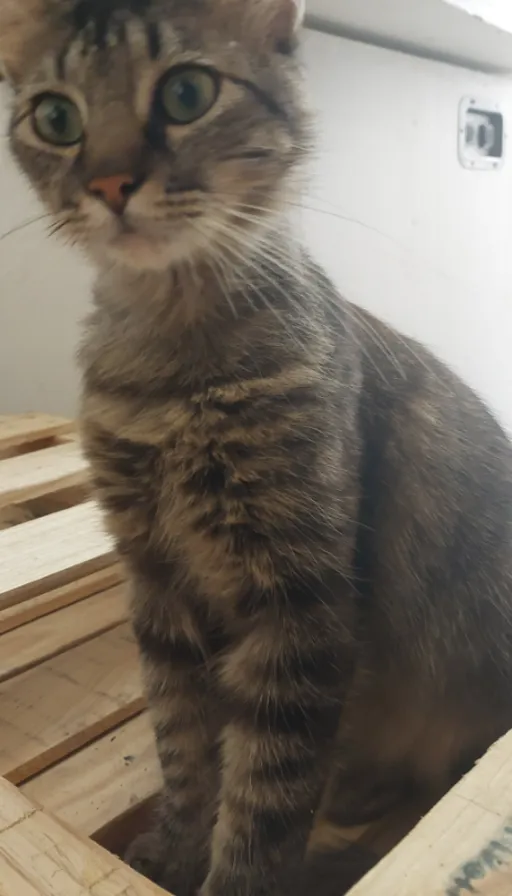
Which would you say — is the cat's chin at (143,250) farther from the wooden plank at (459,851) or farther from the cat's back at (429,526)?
the wooden plank at (459,851)

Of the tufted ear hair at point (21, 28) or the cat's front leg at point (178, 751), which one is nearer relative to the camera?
the tufted ear hair at point (21, 28)

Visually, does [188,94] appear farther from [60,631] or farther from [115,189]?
[60,631]

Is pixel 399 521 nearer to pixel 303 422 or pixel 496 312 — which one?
pixel 303 422

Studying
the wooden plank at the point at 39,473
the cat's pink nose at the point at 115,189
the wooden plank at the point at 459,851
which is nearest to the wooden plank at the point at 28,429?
the wooden plank at the point at 39,473

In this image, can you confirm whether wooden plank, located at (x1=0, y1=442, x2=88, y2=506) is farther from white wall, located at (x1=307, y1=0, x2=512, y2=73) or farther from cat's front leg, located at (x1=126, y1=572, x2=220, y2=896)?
white wall, located at (x1=307, y1=0, x2=512, y2=73)

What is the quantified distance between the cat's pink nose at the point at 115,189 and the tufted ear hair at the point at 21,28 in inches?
7.9

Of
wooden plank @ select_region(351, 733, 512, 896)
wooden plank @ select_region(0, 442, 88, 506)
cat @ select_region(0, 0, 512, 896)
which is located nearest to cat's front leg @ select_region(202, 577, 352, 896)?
cat @ select_region(0, 0, 512, 896)

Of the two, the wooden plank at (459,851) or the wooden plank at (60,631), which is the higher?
the wooden plank at (459,851)

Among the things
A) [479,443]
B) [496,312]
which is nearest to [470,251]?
[496,312]

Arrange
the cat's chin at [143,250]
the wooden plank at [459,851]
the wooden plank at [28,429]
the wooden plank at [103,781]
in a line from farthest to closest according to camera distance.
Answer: the wooden plank at [28,429] < the wooden plank at [103,781] < the cat's chin at [143,250] < the wooden plank at [459,851]

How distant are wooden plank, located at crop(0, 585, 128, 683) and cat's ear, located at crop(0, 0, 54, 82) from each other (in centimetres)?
55

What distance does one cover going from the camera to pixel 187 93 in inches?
27.1

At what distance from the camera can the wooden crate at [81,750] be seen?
19.3 inches

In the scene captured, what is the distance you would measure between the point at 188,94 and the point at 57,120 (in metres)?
0.12
